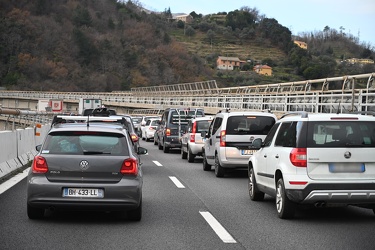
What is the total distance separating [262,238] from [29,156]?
44.7ft

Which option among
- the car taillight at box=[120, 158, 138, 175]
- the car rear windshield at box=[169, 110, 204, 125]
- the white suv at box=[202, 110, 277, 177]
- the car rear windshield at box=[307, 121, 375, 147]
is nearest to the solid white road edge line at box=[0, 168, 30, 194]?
the car taillight at box=[120, 158, 138, 175]

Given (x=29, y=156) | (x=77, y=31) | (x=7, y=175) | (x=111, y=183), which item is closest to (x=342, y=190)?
(x=111, y=183)

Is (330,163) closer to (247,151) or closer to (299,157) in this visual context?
(299,157)

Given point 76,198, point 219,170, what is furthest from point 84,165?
point 219,170

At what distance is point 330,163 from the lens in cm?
934

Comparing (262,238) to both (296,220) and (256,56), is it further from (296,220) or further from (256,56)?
(256,56)

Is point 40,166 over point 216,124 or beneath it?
over

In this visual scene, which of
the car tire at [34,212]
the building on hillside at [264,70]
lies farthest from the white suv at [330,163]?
the building on hillside at [264,70]

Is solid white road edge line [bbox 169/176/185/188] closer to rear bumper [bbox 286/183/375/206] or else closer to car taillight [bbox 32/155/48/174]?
rear bumper [bbox 286/183/375/206]

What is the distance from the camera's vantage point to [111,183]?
29.2 feet

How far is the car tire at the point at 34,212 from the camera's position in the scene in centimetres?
919

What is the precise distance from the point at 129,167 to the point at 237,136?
7.91 metres

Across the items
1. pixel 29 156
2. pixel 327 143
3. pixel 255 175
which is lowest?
pixel 29 156

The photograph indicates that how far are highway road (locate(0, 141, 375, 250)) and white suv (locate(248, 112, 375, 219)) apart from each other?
1.35ft
